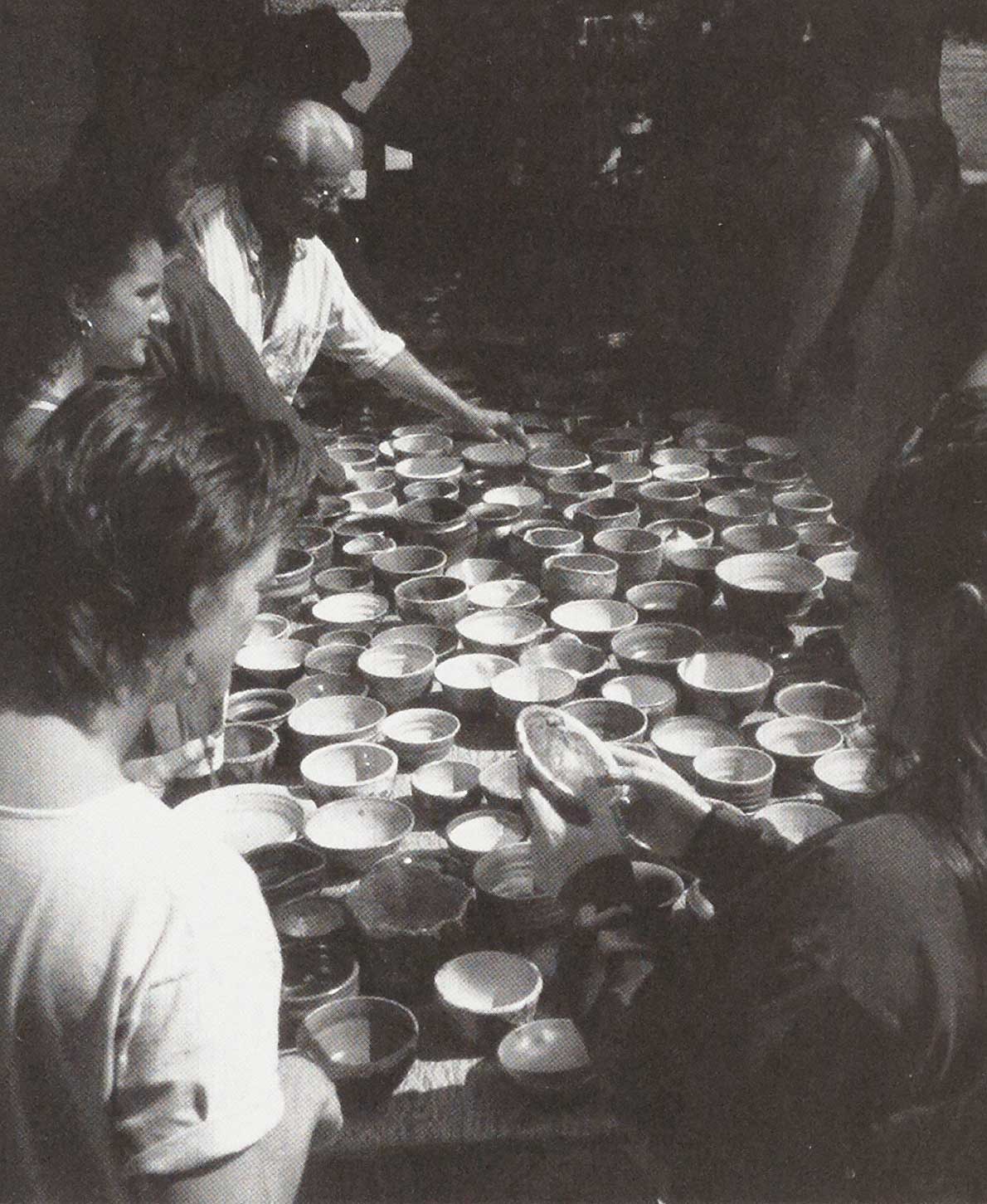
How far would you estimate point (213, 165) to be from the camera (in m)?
3.12

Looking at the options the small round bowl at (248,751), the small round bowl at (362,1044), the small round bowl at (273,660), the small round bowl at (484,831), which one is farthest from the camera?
the small round bowl at (273,660)

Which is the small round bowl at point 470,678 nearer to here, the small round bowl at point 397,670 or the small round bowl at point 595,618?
the small round bowl at point 397,670

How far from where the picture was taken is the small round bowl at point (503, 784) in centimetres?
221

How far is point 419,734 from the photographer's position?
249cm

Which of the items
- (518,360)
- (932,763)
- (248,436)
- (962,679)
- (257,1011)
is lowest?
(518,360)

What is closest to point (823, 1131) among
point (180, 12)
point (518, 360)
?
point (518, 360)

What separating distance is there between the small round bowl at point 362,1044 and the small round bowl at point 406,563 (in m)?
1.38

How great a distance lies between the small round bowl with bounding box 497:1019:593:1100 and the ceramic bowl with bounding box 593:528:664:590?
55.9 inches

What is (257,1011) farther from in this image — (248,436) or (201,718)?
(201,718)

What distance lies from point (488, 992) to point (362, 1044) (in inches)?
7.9

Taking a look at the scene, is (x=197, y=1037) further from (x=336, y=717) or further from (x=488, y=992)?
(x=336, y=717)

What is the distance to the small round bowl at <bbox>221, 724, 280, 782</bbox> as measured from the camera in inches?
91.5

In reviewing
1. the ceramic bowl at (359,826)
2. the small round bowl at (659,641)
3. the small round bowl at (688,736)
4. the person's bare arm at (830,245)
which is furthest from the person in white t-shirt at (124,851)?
the person's bare arm at (830,245)

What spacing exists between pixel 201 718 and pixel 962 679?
1.16m
